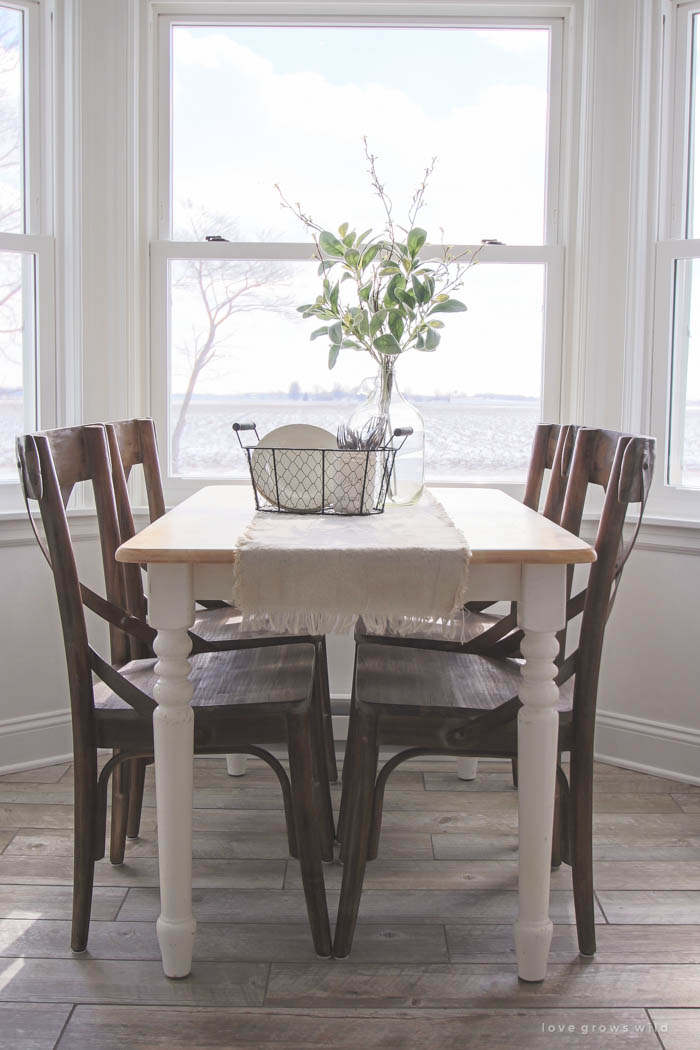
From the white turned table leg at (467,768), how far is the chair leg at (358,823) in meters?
0.89

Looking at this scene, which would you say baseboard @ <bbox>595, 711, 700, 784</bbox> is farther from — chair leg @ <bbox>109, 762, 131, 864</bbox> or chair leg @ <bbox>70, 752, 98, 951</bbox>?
chair leg @ <bbox>70, 752, 98, 951</bbox>

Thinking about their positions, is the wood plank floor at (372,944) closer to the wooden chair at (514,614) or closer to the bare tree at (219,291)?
the wooden chair at (514,614)

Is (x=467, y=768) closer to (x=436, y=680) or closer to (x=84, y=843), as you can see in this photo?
(x=436, y=680)

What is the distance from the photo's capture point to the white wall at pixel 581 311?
2.59 metres

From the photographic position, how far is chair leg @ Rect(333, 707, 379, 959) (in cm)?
171

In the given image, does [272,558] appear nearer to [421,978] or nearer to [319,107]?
[421,978]

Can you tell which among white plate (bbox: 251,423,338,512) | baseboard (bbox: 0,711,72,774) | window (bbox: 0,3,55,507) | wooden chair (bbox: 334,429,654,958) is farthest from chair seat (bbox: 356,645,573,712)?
window (bbox: 0,3,55,507)

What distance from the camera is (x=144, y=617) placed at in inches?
81.7

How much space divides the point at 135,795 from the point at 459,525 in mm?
1016

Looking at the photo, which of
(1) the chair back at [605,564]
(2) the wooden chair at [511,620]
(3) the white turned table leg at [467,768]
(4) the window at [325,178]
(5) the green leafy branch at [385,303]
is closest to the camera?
(1) the chair back at [605,564]

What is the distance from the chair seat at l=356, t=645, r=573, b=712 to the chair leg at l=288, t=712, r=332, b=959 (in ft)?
0.43

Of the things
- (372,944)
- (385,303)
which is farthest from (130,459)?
(372,944)

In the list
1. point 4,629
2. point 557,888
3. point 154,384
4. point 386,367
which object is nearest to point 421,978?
point 557,888

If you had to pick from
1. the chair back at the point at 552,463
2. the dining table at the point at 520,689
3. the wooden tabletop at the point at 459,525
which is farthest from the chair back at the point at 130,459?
the chair back at the point at 552,463
